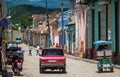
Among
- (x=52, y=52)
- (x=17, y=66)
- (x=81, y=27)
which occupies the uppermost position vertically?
(x=81, y=27)

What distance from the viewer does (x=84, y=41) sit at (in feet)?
211

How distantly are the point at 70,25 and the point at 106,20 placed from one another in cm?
2688

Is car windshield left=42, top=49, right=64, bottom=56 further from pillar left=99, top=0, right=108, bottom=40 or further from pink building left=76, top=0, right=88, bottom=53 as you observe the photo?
pink building left=76, top=0, right=88, bottom=53

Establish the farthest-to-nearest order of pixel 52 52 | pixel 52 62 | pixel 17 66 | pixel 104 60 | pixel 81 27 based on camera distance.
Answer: pixel 81 27 < pixel 52 52 < pixel 104 60 < pixel 52 62 < pixel 17 66

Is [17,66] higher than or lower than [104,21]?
lower

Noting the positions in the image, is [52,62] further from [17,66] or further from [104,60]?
[104,60]

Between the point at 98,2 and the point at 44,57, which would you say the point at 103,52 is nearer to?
the point at 44,57

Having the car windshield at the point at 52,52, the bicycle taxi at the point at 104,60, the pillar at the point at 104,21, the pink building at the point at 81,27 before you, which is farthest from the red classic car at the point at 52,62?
the pink building at the point at 81,27

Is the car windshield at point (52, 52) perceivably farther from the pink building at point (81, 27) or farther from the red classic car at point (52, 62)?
the pink building at point (81, 27)

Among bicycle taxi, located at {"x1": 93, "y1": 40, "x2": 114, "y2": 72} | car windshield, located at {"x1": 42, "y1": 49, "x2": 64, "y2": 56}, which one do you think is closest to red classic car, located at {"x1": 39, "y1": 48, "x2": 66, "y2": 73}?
car windshield, located at {"x1": 42, "y1": 49, "x2": 64, "y2": 56}

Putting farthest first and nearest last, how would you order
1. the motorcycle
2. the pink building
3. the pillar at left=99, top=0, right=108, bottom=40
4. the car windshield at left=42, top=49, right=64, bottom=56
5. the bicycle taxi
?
the pink building, the pillar at left=99, top=0, right=108, bottom=40, the car windshield at left=42, top=49, right=64, bottom=56, the bicycle taxi, the motorcycle

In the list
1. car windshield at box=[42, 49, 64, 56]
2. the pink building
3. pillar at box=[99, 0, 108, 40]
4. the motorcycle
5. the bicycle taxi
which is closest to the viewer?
the motorcycle

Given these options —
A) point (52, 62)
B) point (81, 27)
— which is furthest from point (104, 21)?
point (52, 62)

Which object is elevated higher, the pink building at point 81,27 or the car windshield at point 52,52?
the pink building at point 81,27
